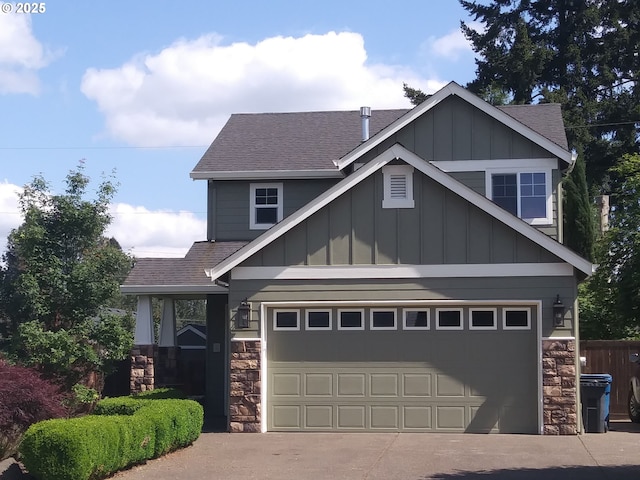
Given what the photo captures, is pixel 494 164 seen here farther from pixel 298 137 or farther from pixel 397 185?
pixel 298 137

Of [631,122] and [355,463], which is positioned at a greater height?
[631,122]

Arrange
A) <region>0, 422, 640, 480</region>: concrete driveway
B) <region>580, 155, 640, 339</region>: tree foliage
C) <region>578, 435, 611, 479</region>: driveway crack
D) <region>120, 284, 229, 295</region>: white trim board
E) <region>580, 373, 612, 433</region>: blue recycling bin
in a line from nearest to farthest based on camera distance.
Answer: <region>578, 435, 611, 479</region>: driveway crack < <region>0, 422, 640, 480</region>: concrete driveway < <region>580, 373, 612, 433</region>: blue recycling bin < <region>120, 284, 229, 295</region>: white trim board < <region>580, 155, 640, 339</region>: tree foliage

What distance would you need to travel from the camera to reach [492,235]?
16422 millimetres

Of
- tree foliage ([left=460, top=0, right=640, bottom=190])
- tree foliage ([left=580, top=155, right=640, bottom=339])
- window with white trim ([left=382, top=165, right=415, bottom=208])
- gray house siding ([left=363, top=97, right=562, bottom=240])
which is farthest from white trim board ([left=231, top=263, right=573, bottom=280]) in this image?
tree foliage ([left=460, top=0, right=640, bottom=190])

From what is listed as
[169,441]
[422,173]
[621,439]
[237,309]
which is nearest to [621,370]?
[621,439]

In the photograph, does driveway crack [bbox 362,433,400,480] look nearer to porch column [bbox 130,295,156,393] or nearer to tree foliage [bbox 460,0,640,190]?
porch column [bbox 130,295,156,393]

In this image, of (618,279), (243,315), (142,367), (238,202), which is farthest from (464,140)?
(142,367)

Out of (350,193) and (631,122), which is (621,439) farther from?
(631,122)

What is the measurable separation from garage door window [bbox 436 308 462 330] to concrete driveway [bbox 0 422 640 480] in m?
2.00

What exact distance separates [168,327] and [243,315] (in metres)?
4.57

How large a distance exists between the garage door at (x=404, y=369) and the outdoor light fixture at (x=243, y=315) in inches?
19.9

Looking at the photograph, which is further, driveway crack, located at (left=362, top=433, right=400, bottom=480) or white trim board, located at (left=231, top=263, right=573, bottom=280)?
white trim board, located at (left=231, top=263, right=573, bottom=280)

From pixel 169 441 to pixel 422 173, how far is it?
21.8ft

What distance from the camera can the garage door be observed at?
16531mm
